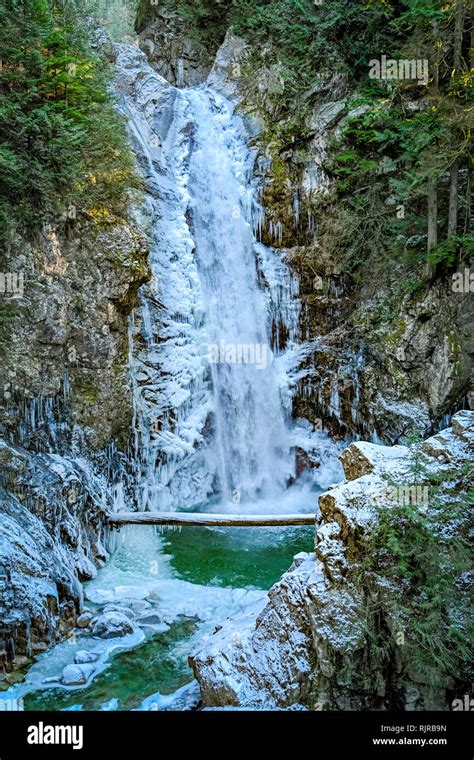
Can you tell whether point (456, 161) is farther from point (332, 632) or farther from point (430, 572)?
point (332, 632)

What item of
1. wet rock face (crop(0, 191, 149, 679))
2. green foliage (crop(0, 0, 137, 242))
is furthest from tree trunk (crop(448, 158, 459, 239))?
green foliage (crop(0, 0, 137, 242))

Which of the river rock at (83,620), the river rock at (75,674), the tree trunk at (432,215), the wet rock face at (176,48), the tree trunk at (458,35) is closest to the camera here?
the river rock at (75,674)

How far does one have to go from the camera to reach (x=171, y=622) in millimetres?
6816

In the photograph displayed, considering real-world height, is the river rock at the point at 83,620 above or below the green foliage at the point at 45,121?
below

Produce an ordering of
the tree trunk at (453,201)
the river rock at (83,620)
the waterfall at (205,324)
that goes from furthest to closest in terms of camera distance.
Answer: the waterfall at (205,324), the tree trunk at (453,201), the river rock at (83,620)

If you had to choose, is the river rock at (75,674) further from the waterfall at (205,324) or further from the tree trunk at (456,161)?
the tree trunk at (456,161)

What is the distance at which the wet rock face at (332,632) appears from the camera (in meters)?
4.46

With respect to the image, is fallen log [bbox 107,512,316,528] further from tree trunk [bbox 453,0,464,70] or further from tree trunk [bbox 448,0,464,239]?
tree trunk [bbox 453,0,464,70]

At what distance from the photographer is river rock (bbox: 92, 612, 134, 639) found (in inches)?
254

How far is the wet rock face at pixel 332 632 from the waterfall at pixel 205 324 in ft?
15.6

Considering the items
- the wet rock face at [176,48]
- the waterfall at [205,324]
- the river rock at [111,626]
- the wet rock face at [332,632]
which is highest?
the wet rock face at [176,48]

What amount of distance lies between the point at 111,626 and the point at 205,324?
6.18 metres

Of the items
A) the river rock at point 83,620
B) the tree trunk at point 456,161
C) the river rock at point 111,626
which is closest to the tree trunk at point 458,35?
the tree trunk at point 456,161
